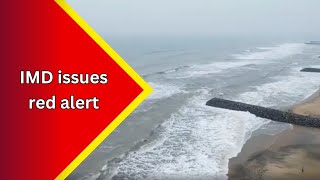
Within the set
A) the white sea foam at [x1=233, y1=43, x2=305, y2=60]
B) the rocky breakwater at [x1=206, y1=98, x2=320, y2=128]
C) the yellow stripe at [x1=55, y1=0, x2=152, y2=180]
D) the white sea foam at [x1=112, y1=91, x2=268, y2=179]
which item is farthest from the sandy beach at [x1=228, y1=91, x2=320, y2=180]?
the white sea foam at [x1=233, y1=43, x2=305, y2=60]

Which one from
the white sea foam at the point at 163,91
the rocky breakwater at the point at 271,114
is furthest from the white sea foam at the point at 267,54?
the rocky breakwater at the point at 271,114

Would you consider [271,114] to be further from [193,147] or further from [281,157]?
[193,147]

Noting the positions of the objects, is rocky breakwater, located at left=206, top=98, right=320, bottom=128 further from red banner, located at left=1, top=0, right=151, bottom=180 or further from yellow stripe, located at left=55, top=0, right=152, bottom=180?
red banner, located at left=1, top=0, right=151, bottom=180

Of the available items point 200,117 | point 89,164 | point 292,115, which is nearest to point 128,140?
point 89,164

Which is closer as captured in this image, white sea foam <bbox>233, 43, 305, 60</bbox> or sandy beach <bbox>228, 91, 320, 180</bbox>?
sandy beach <bbox>228, 91, 320, 180</bbox>

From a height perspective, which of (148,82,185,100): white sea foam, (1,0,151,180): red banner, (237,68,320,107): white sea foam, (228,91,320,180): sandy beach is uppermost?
(1,0,151,180): red banner

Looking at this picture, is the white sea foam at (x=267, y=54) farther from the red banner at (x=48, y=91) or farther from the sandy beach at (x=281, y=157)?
the red banner at (x=48, y=91)

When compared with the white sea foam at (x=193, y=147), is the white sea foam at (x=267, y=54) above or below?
above
